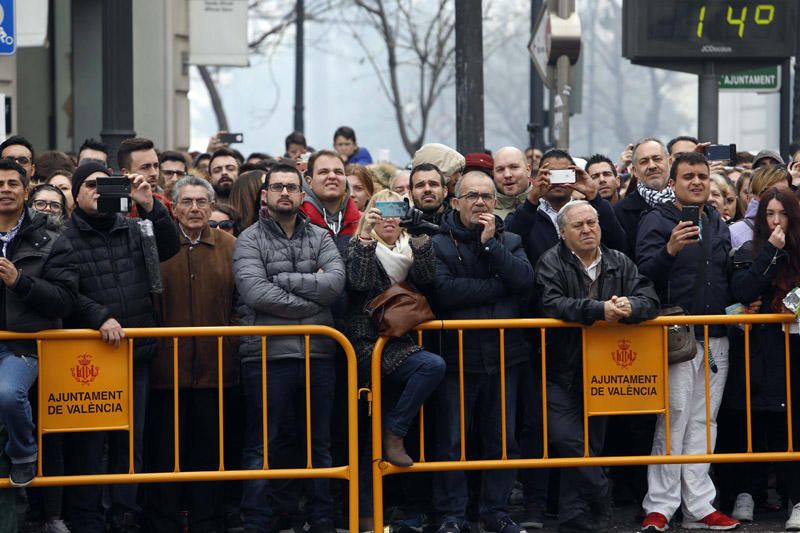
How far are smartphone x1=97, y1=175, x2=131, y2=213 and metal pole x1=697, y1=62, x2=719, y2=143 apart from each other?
20.0ft

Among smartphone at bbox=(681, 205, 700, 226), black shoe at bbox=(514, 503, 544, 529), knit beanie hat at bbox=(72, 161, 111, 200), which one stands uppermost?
knit beanie hat at bbox=(72, 161, 111, 200)

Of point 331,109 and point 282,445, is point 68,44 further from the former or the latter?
point 331,109

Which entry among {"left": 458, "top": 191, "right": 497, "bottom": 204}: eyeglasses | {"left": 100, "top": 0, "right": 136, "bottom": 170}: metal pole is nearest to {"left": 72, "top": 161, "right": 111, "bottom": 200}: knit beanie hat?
{"left": 458, "top": 191, "right": 497, "bottom": 204}: eyeglasses

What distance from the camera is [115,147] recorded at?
420 inches

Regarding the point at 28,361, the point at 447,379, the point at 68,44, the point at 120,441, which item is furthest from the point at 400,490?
the point at 68,44

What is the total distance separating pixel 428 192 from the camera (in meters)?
8.94

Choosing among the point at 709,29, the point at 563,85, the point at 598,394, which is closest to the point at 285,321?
the point at 598,394

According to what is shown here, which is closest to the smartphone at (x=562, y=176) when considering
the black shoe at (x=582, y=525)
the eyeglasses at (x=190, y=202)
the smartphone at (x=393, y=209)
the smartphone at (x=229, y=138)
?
the smartphone at (x=393, y=209)

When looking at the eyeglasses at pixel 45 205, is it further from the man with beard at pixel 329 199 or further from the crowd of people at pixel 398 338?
the man with beard at pixel 329 199

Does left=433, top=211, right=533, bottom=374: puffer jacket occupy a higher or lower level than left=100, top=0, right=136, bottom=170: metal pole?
lower

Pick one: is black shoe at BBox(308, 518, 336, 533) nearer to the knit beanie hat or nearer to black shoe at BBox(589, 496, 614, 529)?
black shoe at BBox(589, 496, 614, 529)

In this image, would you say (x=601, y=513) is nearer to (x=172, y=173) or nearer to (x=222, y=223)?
(x=222, y=223)

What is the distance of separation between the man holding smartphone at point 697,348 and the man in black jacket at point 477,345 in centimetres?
88

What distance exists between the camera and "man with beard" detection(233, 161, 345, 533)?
828 cm
